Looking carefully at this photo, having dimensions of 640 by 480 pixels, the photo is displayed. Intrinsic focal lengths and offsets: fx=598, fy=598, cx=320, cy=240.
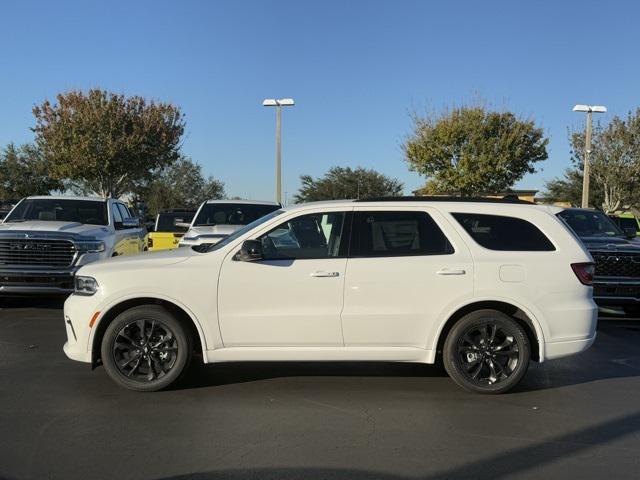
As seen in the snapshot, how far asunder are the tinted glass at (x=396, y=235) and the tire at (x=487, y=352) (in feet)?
2.37

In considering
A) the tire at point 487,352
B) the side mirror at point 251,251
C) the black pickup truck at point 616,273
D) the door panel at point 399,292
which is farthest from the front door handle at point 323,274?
the black pickup truck at point 616,273

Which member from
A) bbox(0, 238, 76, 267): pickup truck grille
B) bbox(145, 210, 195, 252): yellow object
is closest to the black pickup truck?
bbox(145, 210, 195, 252): yellow object

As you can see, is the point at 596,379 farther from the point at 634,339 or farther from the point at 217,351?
the point at 217,351

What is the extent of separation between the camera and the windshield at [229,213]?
11.6m

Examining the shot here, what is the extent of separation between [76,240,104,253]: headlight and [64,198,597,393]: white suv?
3.97m

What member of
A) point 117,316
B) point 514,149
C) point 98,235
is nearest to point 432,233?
point 117,316

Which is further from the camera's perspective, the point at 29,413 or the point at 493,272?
the point at 493,272

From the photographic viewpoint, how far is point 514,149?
2770cm

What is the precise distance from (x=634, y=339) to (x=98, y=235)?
8236mm

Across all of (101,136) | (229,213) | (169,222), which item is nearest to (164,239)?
(169,222)

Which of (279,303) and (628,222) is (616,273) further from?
(628,222)

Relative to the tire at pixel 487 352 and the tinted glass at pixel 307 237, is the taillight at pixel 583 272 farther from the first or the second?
the tinted glass at pixel 307 237

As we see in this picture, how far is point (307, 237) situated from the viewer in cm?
570

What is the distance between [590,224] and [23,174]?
44439 millimetres
